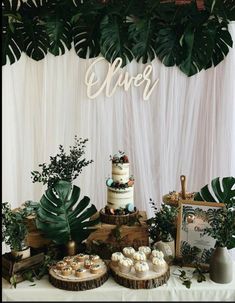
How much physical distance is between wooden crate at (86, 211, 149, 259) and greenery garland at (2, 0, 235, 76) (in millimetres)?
1624

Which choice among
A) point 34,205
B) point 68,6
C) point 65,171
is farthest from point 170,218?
point 68,6

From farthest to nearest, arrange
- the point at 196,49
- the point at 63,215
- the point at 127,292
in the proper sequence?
the point at 196,49 → the point at 63,215 → the point at 127,292

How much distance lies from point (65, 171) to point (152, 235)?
54 cm

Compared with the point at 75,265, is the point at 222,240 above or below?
above

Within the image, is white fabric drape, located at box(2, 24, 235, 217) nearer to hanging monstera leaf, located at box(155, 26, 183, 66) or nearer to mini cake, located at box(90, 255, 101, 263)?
hanging monstera leaf, located at box(155, 26, 183, 66)

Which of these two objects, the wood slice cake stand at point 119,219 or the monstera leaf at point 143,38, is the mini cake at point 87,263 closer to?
the wood slice cake stand at point 119,219

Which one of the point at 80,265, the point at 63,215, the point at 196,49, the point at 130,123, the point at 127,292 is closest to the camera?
the point at 127,292

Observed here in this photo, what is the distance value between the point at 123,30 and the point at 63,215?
69.5 inches

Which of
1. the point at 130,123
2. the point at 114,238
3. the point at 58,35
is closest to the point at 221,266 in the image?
the point at 114,238

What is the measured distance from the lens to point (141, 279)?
4.92ft

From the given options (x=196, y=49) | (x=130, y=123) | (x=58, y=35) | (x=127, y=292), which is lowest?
(x=127, y=292)

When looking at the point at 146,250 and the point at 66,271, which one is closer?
the point at 66,271

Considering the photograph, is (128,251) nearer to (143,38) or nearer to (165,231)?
(165,231)

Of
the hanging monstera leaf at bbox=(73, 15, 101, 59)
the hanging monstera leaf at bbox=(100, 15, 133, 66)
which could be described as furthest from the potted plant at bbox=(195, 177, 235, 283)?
the hanging monstera leaf at bbox=(73, 15, 101, 59)
